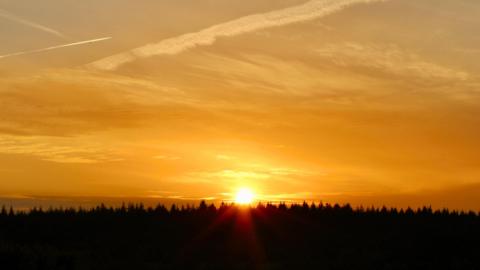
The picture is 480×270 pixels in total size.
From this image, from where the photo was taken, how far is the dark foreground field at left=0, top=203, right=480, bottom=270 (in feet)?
277

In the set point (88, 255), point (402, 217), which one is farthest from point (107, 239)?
point (402, 217)

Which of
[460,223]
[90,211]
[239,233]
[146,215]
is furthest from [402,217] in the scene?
[90,211]

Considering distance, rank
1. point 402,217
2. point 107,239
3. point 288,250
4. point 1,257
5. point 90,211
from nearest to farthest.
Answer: point 1,257 → point 288,250 → point 107,239 → point 402,217 → point 90,211

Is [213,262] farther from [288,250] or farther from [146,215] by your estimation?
[146,215]

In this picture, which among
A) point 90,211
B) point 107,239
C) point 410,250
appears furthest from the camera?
point 90,211

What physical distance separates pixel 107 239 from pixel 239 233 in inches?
763

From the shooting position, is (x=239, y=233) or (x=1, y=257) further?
(x=239, y=233)

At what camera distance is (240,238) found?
110938 mm

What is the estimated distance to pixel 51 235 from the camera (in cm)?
12144

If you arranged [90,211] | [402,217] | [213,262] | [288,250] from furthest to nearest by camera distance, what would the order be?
[90,211]
[402,217]
[288,250]
[213,262]

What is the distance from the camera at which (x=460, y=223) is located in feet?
382

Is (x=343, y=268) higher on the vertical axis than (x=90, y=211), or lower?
lower

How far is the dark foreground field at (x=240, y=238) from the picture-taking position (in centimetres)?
8450

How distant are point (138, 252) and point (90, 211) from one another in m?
38.6
